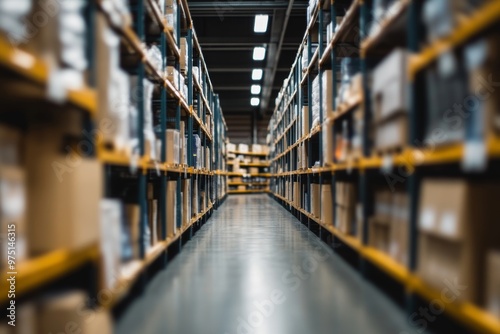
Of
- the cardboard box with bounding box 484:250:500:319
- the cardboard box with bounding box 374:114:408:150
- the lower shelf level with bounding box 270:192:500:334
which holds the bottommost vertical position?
the lower shelf level with bounding box 270:192:500:334

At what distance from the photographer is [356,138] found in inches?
125

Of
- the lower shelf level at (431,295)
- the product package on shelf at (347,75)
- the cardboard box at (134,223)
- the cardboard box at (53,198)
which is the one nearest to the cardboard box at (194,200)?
the product package on shelf at (347,75)

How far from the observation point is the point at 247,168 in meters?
18.4

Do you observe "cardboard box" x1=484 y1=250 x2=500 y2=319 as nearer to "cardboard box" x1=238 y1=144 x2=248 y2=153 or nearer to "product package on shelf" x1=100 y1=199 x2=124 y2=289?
"product package on shelf" x1=100 y1=199 x2=124 y2=289

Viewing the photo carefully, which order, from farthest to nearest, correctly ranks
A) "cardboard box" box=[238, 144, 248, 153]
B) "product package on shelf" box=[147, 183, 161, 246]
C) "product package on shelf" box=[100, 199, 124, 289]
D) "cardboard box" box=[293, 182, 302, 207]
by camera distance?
"cardboard box" box=[238, 144, 248, 153] < "cardboard box" box=[293, 182, 302, 207] < "product package on shelf" box=[147, 183, 161, 246] < "product package on shelf" box=[100, 199, 124, 289]

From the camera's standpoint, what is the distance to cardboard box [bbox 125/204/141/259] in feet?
8.52

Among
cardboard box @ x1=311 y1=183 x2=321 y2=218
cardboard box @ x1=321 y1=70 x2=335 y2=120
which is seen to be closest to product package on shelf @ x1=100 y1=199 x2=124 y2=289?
cardboard box @ x1=321 y1=70 x2=335 y2=120

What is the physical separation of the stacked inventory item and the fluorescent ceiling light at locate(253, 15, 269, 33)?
7.40 meters

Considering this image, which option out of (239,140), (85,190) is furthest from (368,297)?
(239,140)

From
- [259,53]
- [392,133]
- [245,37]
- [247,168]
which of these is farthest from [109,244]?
[247,168]

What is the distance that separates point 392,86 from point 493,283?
112cm

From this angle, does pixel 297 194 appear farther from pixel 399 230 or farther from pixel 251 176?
pixel 251 176

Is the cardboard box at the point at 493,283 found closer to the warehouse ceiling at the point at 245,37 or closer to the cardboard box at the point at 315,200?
the cardboard box at the point at 315,200

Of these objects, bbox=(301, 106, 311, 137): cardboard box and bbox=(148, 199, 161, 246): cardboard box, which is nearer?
bbox=(148, 199, 161, 246): cardboard box
